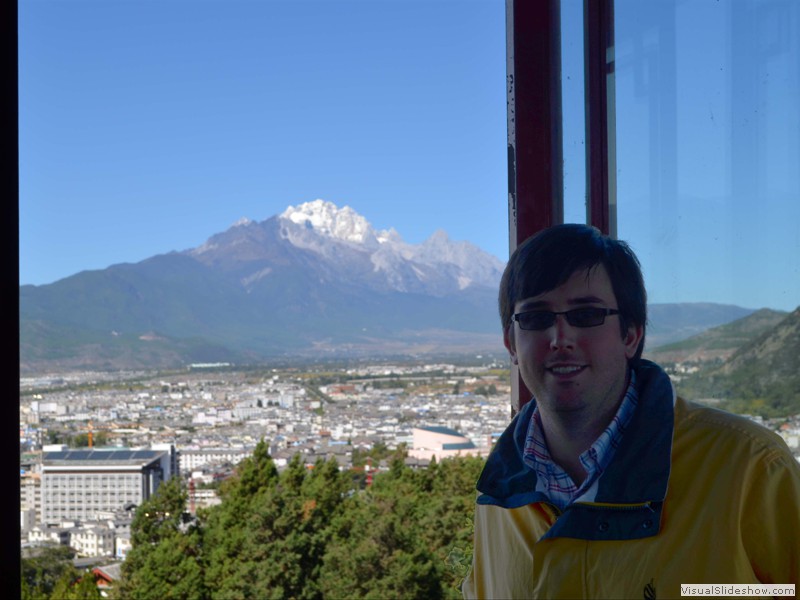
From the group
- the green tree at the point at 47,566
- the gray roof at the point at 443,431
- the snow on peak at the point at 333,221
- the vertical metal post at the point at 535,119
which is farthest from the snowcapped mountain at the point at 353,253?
the vertical metal post at the point at 535,119

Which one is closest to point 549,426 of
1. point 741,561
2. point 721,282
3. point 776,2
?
point 741,561

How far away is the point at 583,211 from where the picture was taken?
1.24 meters

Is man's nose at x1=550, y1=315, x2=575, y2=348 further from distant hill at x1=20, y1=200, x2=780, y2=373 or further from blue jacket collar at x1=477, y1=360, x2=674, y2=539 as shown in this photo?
distant hill at x1=20, y1=200, x2=780, y2=373

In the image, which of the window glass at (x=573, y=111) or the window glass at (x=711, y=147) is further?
the window glass at (x=573, y=111)

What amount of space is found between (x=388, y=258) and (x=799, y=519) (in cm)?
4408

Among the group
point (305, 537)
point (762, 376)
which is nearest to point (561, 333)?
point (762, 376)

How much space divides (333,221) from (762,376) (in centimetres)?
5136

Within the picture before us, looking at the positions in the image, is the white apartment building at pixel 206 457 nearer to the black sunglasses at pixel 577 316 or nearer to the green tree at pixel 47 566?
the green tree at pixel 47 566

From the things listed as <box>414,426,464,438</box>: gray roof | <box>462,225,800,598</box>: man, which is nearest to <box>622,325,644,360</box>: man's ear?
<box>462,225,800,598</box>: man

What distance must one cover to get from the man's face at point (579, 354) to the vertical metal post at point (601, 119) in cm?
37

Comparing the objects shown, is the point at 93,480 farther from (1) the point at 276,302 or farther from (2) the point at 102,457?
(1) the point at 276,302

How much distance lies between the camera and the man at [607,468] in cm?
73

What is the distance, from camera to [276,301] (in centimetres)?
3922

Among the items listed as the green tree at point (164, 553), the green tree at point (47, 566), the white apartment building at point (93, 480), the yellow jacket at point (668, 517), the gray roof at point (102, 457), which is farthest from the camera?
the gray roof at point (102, 457)
